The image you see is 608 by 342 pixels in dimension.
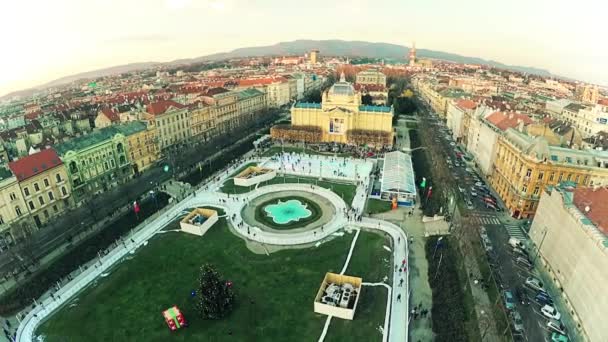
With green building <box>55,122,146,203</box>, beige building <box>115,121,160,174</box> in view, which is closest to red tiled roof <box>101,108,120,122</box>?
beige building <box>115,121,160,174</box>

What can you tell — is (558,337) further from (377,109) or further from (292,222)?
(377,109)

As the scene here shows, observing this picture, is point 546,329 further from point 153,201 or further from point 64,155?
point 64,155

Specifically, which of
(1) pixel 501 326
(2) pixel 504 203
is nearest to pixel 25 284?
(1) pixel 501 326

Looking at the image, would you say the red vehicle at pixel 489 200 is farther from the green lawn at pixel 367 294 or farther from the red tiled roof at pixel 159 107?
the red tiled roof at pixel 159 107

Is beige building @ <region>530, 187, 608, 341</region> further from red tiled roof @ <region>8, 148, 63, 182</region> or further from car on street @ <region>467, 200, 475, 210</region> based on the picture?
red tiled roof @ <region>8, 148, 63, 182</region>

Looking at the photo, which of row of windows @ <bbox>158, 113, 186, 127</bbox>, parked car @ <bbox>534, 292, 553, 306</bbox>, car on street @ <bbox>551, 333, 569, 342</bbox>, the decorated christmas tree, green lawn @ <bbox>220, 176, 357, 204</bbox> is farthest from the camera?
row of windows @ <bbox>158, 113, 186, 127</bbox>

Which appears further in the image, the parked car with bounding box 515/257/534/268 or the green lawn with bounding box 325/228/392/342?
the parked car with bounding box 515/257/534/268
